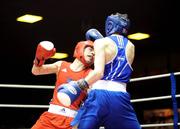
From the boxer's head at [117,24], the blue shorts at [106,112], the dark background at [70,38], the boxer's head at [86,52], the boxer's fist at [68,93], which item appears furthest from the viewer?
the dark background at [70,38]

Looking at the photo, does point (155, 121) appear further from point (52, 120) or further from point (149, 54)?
point (52, 120)

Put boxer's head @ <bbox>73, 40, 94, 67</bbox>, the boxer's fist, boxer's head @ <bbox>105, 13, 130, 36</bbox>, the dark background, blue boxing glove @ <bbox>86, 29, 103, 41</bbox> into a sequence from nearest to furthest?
1. the boxer's fist
2. boxer's head @ <bbox>105, 13, 130, 36</bbox>
3. blue boxing glove @ <bbox>86, 29, 103, 41</bbox>
4. boxer's head @ <bbox>73, 40, 94, 67</bbox>
5. the dark background

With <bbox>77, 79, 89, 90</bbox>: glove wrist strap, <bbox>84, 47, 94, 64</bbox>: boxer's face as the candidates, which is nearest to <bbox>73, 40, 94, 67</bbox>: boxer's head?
<bbox>84, 47, 94, 64</bbox>: boxer's face

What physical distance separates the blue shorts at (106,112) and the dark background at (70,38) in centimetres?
334

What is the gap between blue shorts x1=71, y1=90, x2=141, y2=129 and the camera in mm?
2531

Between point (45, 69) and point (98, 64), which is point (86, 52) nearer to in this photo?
point (45, 69)

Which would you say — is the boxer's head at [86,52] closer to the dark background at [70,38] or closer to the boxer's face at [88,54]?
the boxer's face at [88,54]

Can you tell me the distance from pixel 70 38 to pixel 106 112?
514cm

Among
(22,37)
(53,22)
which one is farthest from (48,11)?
(22,37)

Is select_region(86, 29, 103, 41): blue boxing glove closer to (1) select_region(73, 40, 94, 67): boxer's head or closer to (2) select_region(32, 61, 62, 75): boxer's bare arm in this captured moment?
(1) select_region(73, 40, 94, 67): boxer's head

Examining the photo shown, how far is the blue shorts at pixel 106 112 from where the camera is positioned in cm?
253

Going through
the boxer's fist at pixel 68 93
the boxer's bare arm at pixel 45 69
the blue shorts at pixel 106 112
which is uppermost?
the boxer's bare arm at pixel 45 69

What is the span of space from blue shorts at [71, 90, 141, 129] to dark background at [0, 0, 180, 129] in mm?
3340

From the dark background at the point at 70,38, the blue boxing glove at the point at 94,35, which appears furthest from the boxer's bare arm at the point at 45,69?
the dark background at the point at 70,38
